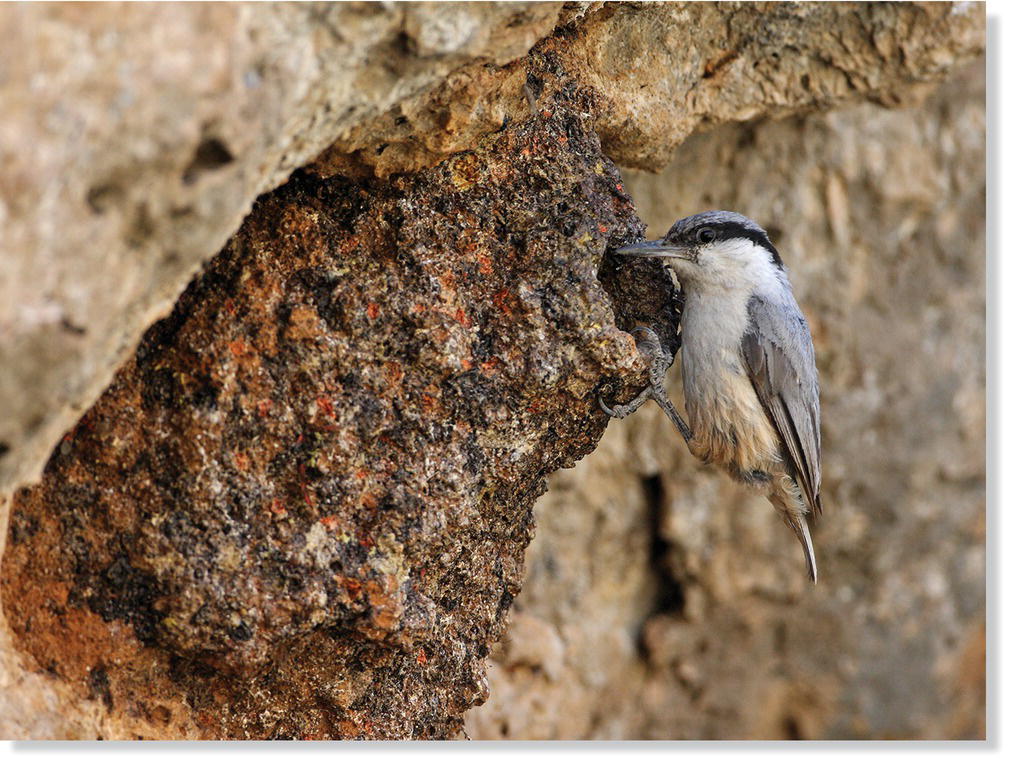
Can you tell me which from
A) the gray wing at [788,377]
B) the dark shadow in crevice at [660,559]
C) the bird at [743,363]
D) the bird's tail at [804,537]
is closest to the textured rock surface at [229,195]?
the bird at [743,363]

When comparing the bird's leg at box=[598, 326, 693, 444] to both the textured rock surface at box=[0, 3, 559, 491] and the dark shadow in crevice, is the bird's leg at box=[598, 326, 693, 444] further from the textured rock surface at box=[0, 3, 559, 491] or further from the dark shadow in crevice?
the dark shadow in crevice

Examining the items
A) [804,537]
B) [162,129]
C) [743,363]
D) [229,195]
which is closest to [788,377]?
[743,363]

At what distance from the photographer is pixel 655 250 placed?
133 inches

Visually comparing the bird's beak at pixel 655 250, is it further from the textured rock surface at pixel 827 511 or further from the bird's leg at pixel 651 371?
the textured rock surface at pixel 827 511

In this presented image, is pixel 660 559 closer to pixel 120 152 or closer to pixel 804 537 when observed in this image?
pixel 804 537

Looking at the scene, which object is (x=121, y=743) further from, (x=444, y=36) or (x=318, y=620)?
(x=444, y=36)

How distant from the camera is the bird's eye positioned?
3.63 meters

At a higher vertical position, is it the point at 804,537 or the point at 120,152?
the point at 120,152

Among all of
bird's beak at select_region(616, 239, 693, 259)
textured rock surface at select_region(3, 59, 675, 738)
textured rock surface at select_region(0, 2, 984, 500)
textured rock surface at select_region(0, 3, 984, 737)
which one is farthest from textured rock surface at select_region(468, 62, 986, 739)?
textured rock surface at select_region(0, 2, 984, 500)

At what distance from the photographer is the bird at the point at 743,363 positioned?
3635 mm

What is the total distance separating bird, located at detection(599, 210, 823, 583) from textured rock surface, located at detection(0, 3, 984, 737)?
22 centimetres

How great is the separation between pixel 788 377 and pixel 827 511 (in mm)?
1975

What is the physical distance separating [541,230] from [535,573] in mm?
2398

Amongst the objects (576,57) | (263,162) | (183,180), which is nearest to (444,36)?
(263,162)
